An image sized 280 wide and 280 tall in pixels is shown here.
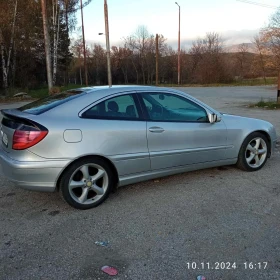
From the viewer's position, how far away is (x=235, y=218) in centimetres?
311

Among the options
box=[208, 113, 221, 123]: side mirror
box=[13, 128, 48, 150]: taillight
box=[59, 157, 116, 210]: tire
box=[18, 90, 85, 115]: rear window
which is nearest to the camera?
box=[13, 128, 48, 150]: taillight

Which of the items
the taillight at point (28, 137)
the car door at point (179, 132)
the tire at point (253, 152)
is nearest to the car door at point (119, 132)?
the car door at point (179, 132)

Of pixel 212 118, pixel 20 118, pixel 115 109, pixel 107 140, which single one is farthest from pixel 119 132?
pixel 212 118

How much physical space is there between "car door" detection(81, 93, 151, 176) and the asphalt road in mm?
554

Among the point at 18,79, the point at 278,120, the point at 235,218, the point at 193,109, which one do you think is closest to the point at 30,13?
the point at 18,79

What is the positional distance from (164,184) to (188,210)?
88 centimetres

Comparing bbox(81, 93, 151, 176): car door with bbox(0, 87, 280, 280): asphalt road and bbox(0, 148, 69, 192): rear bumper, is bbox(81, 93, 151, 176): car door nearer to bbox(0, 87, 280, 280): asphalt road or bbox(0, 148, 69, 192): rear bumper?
bbox(0, 148, 69, 192): rear bumper

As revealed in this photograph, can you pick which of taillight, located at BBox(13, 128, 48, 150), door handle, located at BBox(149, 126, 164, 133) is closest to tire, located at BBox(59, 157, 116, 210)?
taillight, located at BBox(13, 128, 48, 150)

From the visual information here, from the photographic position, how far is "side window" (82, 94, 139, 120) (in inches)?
133

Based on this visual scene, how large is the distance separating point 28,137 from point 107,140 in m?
0.89

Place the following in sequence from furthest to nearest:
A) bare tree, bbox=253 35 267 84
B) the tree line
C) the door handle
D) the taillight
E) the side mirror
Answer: bare tree, bbox=253 35 267 84 → the tree line → the side mirror → the door handle → the taillight

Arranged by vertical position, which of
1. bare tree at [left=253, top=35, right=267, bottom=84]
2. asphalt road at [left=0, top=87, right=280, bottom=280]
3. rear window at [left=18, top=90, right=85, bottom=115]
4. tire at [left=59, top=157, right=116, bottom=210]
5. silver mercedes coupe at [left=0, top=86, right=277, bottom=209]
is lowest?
asphalt road at [left=0, top=87, right=280, bottom=280]

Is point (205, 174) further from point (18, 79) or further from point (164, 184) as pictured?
point (18, 79)

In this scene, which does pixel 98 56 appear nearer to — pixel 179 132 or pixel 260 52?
pixel 260 52
